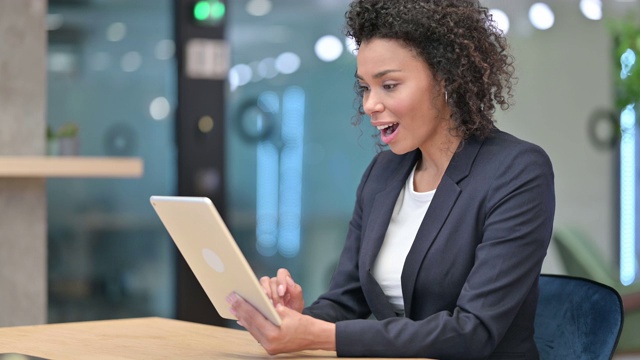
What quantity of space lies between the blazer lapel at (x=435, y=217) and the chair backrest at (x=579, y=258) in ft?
10.1

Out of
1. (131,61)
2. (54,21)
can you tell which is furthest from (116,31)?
(54,21)

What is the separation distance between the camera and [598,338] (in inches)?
84.2

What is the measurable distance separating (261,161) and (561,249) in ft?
4.99

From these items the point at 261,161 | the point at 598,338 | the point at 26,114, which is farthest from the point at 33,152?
the point at 598,338

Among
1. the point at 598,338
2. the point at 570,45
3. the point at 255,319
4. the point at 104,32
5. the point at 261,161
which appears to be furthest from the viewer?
the point at 570,45

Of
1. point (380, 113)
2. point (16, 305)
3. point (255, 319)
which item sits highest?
point (380, 113)

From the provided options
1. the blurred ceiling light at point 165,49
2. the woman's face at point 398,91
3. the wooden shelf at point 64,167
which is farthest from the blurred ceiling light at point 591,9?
the woman's face at point 398,91

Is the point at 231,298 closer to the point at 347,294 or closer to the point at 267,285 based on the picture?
the point at 267,285

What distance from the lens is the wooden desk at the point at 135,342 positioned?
6.27 feet

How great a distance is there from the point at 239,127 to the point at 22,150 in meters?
1.03

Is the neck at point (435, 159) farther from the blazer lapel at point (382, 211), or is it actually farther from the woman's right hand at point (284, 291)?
the woman's right hand at point (284, 291)

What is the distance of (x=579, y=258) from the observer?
5168 millimetres

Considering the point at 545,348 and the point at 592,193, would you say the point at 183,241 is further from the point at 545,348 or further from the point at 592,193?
the point at 592,193

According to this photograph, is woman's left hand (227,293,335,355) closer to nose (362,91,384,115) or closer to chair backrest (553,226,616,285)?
nose (362,91,384,115)
